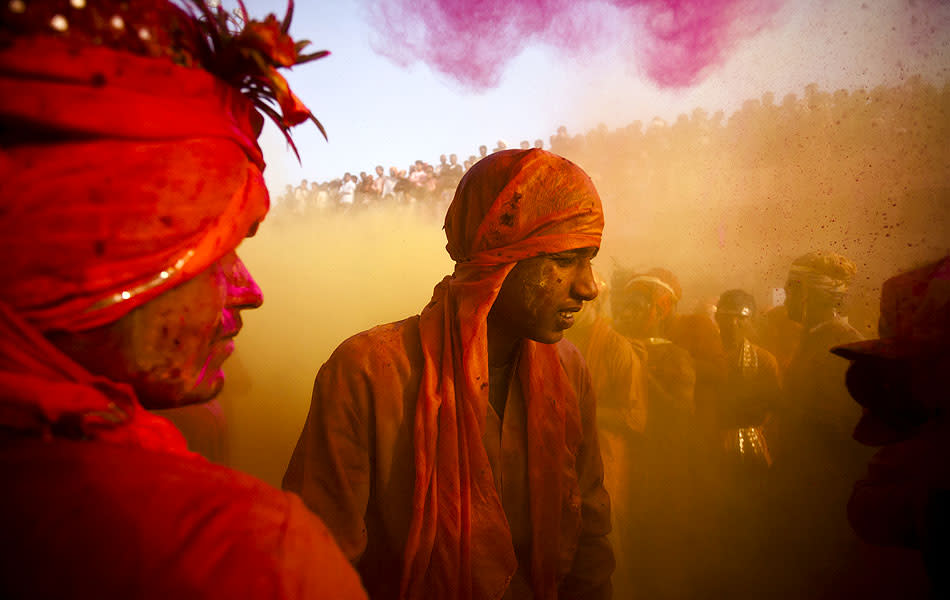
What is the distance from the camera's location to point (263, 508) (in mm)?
796

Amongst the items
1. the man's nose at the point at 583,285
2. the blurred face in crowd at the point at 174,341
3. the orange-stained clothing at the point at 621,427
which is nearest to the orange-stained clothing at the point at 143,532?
the blurred face in crowd at the point at 174,341

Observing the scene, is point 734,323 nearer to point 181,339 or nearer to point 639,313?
point 639,313

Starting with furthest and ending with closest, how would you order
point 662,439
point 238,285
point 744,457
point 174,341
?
point 662,439
point 744,457
point 238,285
point 174,341

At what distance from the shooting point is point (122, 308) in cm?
89

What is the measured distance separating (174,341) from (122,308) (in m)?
0.12

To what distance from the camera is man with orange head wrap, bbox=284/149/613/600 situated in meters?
1.85

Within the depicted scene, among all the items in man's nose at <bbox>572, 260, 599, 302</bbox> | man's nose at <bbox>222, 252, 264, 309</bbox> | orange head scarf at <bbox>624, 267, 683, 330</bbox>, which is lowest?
orange head scarf at <bbox>624, 267, 683, 330</bbox>

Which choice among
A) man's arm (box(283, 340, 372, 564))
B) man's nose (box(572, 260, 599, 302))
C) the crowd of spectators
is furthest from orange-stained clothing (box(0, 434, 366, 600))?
the crowd of spectators

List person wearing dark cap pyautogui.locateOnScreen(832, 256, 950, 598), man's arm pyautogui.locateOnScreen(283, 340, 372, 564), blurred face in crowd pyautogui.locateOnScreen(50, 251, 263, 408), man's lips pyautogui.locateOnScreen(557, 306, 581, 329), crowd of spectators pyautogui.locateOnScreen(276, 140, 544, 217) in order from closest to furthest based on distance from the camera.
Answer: blurred face in crowd pyautogui.locateOnScreen(50, 251, 263, 408)
person wearing dark cap pyautogui.locateOnScreen(832, 256, 950, 598)
man's arm pyautogui.locateOnScreen(283, 340, 372, 564)
man's lips pyautogui.locateOnScreen(557, 306, 581, 329)
crowd of spectators pyautogui.locateOnScreen(276, 140, 544, 217)

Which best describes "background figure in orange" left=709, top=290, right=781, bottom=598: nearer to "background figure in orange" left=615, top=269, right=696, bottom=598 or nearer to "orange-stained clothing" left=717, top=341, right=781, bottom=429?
"orange-stained clothing" left=717, top=341, right=781, bottom=429

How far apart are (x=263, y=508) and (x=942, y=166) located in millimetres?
4468

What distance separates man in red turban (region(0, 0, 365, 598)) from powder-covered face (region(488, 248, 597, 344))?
47.6 inches

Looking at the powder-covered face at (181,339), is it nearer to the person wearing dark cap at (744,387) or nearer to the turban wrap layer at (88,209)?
the turban wrap layer at (88,209)

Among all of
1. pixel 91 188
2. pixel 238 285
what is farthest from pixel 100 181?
pixel 238 285
